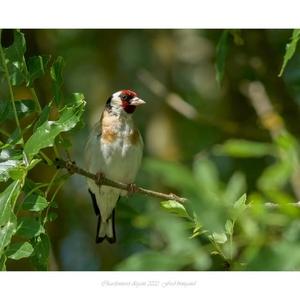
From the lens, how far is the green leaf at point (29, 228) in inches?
99.0

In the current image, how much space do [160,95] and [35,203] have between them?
91.1 inches

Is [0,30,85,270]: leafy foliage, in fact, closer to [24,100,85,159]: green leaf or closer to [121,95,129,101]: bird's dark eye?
[24,100,85,159]: green leaf

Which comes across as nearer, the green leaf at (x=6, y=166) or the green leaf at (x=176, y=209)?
the green leaf at (x=176, y=209)

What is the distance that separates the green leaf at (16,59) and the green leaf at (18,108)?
80mm

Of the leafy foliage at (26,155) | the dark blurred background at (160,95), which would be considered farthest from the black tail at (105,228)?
the leafy foliage at (26,155)

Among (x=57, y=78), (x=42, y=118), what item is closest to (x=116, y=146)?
(x=57, y=78)

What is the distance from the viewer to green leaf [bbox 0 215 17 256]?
2311 mm

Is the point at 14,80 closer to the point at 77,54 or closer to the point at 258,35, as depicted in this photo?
the point at 258,35

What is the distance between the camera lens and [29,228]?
2537 mm

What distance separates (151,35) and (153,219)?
5.05 m

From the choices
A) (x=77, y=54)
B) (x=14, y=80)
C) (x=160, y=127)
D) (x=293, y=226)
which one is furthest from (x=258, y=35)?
(x=293, y=226)

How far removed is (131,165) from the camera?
4.37 m

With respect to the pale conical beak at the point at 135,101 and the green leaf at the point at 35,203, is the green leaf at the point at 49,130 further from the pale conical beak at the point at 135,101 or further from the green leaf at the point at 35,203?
the pale conical beak at the point at 135,101

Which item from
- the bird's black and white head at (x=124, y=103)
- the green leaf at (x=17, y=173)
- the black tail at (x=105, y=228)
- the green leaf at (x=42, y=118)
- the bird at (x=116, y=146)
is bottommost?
the black tail at (x=105, y=228)
